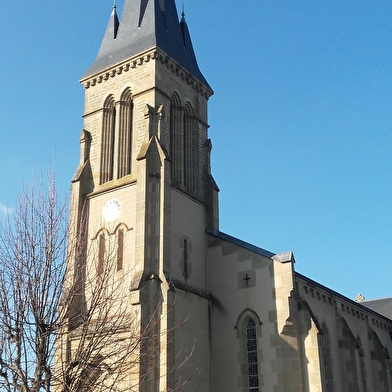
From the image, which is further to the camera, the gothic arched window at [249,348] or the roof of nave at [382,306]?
the roof of nave at [382,306]

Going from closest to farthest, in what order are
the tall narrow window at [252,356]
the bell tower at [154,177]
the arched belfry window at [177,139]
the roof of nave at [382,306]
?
the bell tower at [154,177] → the tall narrow window at [252,356] → the arched belfry window at [177,139] → the roof of nave at [382,306]

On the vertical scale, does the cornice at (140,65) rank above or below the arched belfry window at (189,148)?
above

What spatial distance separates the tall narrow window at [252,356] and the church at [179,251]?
48 mm

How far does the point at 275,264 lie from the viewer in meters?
22.8

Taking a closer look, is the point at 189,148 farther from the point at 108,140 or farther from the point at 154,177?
the point at 154,177

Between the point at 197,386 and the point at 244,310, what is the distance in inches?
137

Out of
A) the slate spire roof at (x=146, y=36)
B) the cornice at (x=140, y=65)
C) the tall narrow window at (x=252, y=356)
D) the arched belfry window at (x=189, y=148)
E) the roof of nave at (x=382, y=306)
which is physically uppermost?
the slate spire roof at (x=146, y=36)

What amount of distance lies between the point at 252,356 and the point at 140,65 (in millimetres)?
13681

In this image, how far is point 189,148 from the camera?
26516 millimetres

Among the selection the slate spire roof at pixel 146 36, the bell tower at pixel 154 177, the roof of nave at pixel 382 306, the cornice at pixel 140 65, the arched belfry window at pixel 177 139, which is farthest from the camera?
the roof of nave at pixel 382 306

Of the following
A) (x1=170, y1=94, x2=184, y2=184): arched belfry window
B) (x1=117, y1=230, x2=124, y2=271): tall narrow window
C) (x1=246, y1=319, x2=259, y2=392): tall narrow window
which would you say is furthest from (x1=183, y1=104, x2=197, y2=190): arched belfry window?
(x1=246, y1=319, x2=259, y2=392): tall narrow window

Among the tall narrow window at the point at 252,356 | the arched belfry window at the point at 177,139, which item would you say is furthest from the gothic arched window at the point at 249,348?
the arched belfry window at the point at 177,139

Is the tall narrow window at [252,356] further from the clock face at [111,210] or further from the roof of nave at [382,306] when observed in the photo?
the roof of nave at [382,306]

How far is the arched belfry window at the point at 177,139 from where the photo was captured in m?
25.3
